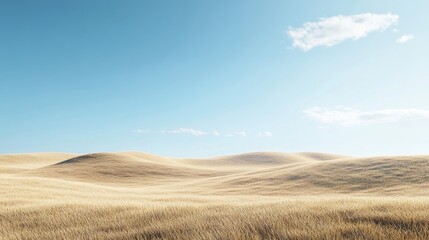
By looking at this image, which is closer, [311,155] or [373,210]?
[373,210]

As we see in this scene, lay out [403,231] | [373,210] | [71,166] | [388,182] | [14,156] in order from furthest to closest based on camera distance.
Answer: [14,156]
[71,166]
[388,182]
[373,210]
[403,231]

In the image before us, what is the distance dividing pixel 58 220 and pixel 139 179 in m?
49.0

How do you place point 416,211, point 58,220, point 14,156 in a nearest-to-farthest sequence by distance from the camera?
→ 1. point 416,211
2. point 58,220
3. point 14,156

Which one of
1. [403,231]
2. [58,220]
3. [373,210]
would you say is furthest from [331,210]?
[58,220]

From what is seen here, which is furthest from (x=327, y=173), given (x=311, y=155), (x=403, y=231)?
(x=311, y=155)

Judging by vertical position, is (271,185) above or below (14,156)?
below

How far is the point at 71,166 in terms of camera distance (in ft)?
224

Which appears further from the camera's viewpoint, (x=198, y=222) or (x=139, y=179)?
(x=139, y=179)

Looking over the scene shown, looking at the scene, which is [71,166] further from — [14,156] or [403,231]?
[403,231]

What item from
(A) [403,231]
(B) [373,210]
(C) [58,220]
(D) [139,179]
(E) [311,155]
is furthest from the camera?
(E) [311,155]

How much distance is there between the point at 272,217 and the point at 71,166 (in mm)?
65668

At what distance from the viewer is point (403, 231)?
690 cm

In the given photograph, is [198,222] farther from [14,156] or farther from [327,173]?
[14,156]

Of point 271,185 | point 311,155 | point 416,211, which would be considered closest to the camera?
point 416,211
